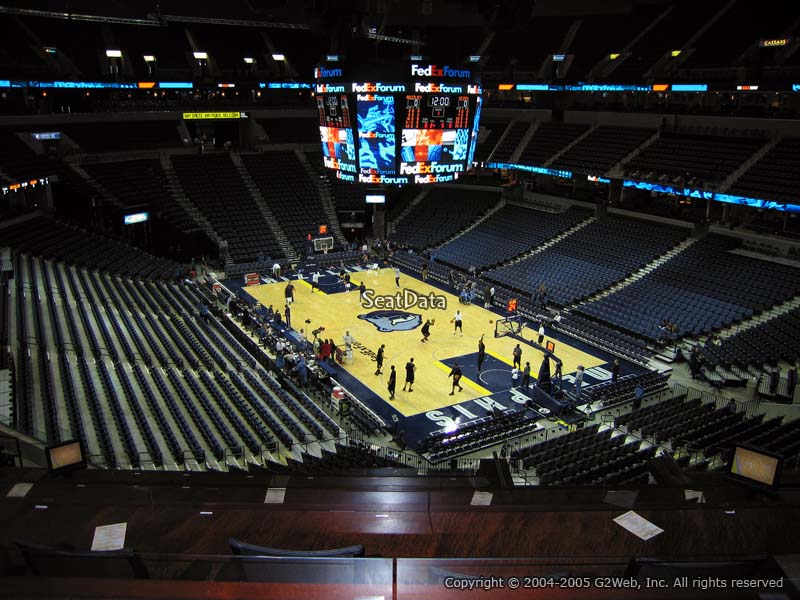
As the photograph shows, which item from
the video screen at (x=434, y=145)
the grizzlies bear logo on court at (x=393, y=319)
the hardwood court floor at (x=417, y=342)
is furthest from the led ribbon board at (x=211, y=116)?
the video screen at (x=434, y=145)

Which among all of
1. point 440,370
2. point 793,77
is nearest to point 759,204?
point 793,77

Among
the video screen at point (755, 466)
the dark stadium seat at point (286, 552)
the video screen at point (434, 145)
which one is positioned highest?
the video screen at point (434, 145)

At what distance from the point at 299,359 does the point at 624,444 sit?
406 inches

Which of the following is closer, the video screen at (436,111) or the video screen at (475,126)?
the video screen at (436,111)

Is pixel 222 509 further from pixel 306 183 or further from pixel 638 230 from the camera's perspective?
pixel 306 183

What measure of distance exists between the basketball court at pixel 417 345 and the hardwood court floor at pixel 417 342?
3 cm

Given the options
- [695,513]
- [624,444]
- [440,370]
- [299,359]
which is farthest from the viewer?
[440,370]

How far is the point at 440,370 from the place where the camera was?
2144cm

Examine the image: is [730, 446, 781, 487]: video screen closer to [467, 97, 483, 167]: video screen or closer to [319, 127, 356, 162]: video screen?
[319, 127, 356, 162]: video screen

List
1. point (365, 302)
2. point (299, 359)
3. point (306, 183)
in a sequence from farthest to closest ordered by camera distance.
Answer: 1. point (306, 183)
2. point (365, 302)
3. point (299, 359)

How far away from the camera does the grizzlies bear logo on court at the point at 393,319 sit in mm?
25677

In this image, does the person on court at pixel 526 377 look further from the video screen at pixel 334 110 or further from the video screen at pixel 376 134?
the video screen at pixel 334 110

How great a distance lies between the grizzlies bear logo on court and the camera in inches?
1011

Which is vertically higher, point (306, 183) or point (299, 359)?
point (306, 183)
